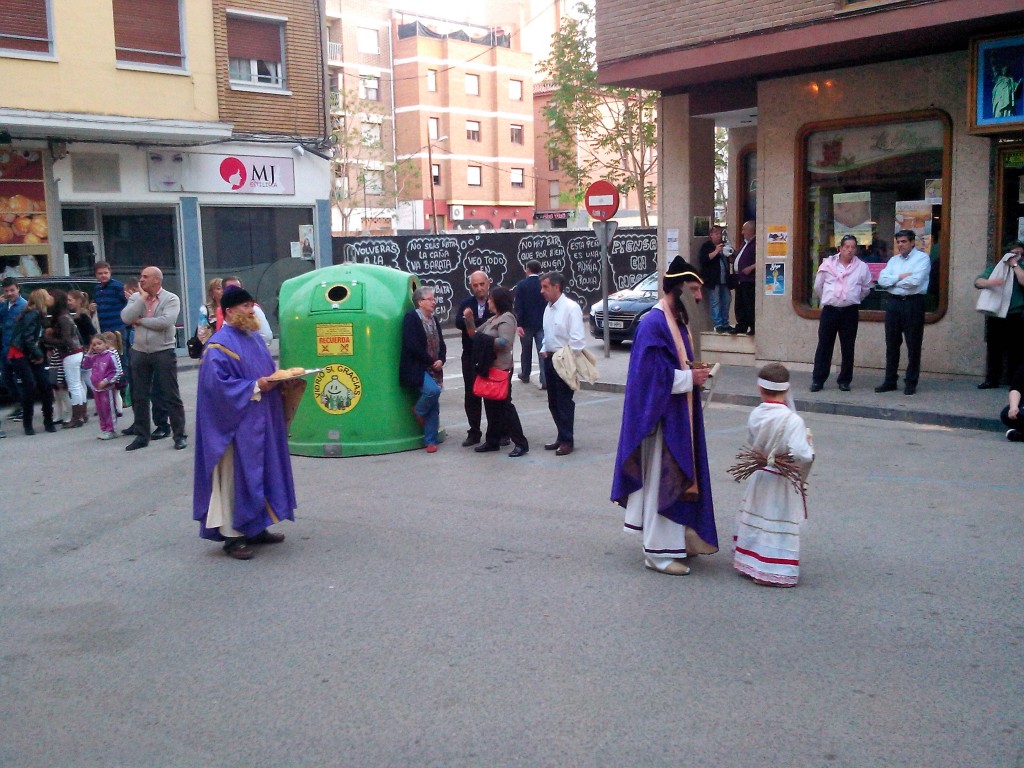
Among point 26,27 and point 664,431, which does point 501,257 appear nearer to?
point 26,27

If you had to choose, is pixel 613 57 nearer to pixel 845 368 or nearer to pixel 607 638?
pixel 845 368

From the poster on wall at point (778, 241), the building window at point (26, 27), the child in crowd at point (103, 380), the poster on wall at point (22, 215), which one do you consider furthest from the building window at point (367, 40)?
the child in crowd at point (103, 380)

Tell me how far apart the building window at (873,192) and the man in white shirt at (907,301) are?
112 centimetres

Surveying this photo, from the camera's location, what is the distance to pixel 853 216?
44.9 feet

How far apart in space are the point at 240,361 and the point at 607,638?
2972mm

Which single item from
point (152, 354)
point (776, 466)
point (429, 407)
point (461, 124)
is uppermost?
point (461, 124)

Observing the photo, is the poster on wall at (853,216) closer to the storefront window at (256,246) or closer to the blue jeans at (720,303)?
the blue jeans at (720,303)

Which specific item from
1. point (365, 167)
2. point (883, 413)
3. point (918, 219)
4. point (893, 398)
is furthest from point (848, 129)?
point (365, 167)

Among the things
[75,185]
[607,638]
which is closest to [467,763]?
[607,638]

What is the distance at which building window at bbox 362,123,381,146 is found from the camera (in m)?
55.0

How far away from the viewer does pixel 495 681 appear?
444cm

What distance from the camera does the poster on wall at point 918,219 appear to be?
12.9m

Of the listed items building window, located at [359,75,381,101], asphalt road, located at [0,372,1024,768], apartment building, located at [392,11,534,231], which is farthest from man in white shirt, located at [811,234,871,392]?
building window, located at [359,75,381,101]

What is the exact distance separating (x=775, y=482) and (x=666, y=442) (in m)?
0.62
